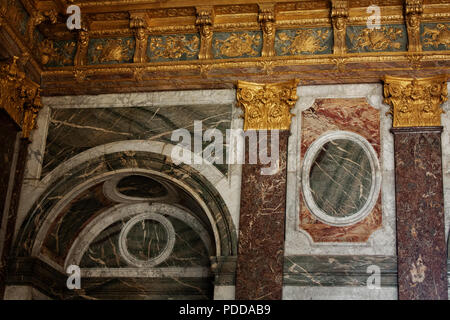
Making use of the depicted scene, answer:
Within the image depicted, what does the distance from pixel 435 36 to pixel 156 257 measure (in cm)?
528

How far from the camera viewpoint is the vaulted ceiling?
11.0m

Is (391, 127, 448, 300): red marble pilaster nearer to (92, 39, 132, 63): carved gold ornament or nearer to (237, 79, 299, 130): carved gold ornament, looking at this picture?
(237, 79, 299, 130): carved gold ornament

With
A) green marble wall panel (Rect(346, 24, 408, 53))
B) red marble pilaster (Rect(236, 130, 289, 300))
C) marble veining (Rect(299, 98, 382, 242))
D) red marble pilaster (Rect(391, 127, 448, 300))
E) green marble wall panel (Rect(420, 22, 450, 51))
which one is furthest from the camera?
green marble wall panel (Rect(346, 24, 408, 53))

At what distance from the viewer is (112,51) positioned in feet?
39.3

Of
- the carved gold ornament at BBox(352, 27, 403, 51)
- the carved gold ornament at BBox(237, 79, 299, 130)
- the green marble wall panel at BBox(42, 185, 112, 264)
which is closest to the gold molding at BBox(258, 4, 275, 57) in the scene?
the carved gold ornament at BBox(237, 79, 299, 130)

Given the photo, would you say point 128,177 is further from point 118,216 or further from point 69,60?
point 69,60

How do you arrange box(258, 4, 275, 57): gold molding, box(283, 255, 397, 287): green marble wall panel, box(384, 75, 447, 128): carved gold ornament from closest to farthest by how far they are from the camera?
box(283, 255, 397, 287): green marble wall panel < box(384, 75, 447, 128): carved gold ornament < box(258, 4, 275, 57): gold molding

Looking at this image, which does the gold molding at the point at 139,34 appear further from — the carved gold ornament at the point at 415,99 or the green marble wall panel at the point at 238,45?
the carved gold ornament at the point at 415,99

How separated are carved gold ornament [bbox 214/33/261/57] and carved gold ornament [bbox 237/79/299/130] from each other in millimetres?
493

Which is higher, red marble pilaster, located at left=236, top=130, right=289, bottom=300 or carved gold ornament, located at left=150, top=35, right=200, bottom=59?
carved gold ornament, located at left=150, top=35, right=200, bottom=59

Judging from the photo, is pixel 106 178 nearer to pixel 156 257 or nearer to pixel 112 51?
pixel 156 257

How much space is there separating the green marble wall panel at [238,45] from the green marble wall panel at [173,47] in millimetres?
322

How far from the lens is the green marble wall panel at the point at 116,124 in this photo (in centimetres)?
1138
